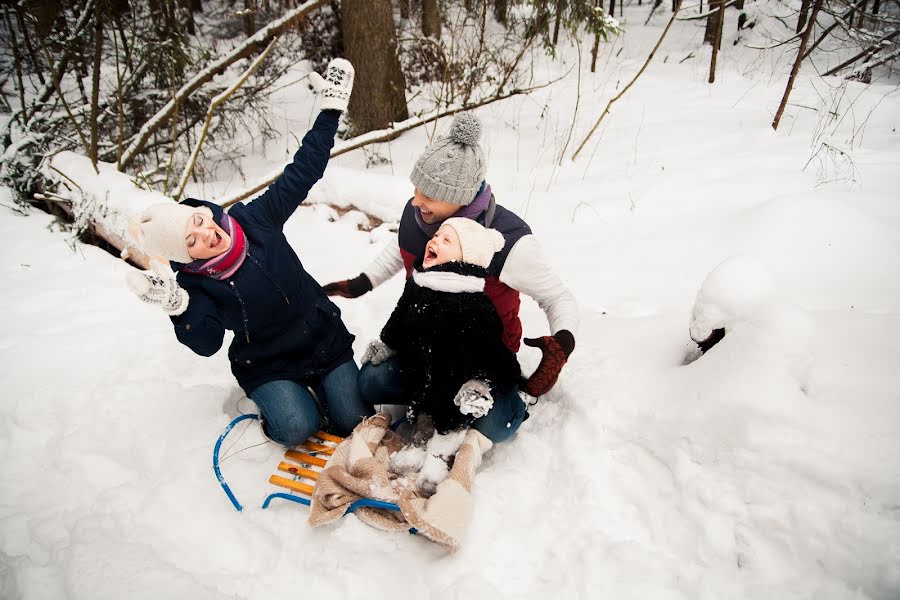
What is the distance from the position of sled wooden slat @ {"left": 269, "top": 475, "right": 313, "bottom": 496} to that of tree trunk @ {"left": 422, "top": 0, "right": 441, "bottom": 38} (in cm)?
771

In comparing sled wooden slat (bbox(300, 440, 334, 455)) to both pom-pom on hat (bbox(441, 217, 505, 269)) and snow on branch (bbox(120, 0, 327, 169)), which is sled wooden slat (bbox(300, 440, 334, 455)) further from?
snow on branch (bbox(120, 0, 327, 169))

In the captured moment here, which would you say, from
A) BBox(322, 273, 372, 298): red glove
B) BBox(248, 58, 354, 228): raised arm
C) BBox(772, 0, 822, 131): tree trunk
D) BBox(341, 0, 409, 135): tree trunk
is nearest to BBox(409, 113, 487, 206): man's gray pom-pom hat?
BBox(248, 58, 354, 228): raised arm

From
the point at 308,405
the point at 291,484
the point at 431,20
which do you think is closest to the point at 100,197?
the point at 308,405

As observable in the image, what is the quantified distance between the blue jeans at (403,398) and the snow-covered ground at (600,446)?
0.13m

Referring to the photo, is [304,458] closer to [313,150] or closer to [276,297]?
[276,297]

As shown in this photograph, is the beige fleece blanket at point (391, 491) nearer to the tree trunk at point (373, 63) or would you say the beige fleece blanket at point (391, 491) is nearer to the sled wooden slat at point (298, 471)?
the sled wooden slat at point (298, 471)

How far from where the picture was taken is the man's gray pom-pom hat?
165cm

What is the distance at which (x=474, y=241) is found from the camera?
1.52 m

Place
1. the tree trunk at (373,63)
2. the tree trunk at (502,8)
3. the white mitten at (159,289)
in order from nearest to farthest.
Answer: the white mitten at (159,289) < the tree trunk at (373,63) < the tree trunk at (502,8)

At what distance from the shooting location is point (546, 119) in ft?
18.7

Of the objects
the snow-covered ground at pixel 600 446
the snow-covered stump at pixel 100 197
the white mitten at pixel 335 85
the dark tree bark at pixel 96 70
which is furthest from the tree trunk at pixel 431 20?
the white mitten at pixel 335 85

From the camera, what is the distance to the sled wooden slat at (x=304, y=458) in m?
1.79

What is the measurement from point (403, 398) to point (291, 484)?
536mm

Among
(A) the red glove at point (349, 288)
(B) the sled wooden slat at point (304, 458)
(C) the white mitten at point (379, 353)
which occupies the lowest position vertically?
(B) the sled wooden slat at point (304, 458)
